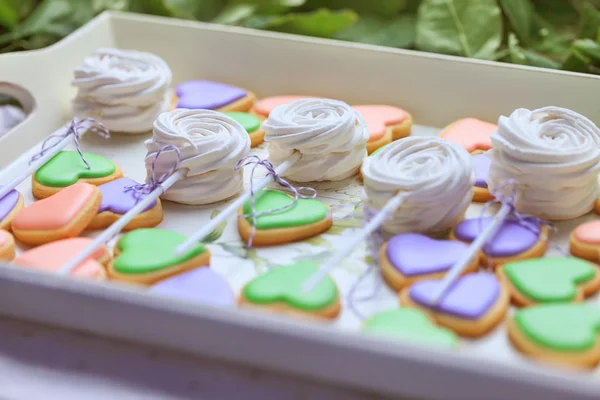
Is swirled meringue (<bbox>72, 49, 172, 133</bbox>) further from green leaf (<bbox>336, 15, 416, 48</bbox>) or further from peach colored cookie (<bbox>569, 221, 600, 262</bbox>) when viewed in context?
peach colored cookie (<bbox>569, 221, 600, 262</bbox>)

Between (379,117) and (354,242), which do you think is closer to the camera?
(354,242)

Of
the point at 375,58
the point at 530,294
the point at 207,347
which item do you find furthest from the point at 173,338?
the point at 375,58

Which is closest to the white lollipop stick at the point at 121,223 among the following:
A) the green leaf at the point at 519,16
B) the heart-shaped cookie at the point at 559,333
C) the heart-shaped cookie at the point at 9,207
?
the heart-shaped cookie at the point at 9,207

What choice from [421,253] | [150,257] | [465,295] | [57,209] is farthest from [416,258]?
[57,209]

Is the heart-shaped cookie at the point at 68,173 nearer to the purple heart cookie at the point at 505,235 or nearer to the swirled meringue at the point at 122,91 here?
the swirled meringue at the point at 122,91

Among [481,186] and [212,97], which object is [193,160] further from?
[481,186]

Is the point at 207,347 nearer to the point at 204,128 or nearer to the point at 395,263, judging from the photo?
the point at 395,263
